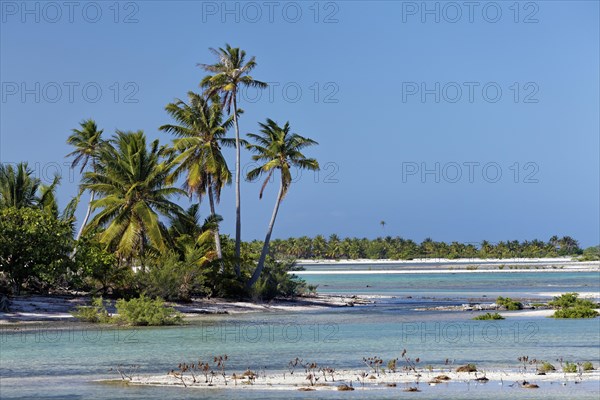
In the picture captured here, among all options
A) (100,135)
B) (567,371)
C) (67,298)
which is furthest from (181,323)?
(100,135)

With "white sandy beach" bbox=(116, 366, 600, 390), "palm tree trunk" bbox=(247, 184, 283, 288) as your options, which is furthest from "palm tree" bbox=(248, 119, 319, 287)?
"white sandy beach" bbox=(116, 366, 600, 390)

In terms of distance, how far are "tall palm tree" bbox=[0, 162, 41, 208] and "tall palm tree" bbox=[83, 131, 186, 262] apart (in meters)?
6.81

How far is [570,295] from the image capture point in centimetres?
5012

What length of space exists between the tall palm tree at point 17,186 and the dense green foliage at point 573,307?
30.1 m

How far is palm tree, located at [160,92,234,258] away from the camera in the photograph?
5250 cm

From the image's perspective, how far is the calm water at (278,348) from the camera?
68.8 feet

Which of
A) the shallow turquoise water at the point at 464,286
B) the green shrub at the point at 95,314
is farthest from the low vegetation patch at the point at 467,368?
the shallow turquoise water at the point at 464,286

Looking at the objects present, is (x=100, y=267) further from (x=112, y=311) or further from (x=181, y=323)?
(x=181, y=323)

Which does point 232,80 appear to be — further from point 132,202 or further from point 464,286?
point 464,286

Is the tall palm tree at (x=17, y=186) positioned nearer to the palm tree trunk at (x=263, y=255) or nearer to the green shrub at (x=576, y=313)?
the palm tree trunk at (x=263, y=255)

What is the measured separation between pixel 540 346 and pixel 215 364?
1163 centimetres

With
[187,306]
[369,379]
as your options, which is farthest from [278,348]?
[187,306]

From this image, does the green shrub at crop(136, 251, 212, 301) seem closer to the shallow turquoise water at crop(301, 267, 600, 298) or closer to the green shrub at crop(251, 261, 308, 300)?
the green shrub at crop(251, 261, 308, 300)

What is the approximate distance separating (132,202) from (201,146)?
6588 millimetres
